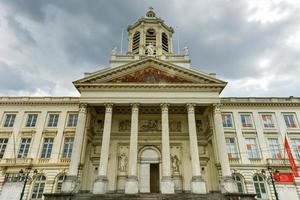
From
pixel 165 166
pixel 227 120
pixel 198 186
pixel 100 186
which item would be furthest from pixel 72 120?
pixel 227 120

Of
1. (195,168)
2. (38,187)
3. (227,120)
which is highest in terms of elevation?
(227,120)

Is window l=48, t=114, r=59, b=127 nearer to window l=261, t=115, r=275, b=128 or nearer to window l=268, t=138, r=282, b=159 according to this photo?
window l=261, t=115, r=275, b=128

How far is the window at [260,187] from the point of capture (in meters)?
24.5

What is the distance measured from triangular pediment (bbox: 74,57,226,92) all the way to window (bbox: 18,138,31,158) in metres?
11.0

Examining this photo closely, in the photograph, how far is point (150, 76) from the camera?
84.4 ft

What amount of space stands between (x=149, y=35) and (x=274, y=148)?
1058 inches

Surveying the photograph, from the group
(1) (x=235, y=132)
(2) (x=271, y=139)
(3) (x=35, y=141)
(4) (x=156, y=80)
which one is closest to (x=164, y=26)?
(4) (x=156, y=80)

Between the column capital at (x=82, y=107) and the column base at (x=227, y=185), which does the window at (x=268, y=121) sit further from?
the column capital at (x=82, y=107)

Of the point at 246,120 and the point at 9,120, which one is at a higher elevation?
the point at 246,120

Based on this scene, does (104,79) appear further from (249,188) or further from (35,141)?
(249,188)

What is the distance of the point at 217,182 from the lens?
79.0ft

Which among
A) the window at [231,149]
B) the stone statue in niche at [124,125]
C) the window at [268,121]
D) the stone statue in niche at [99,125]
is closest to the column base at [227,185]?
the window at [231,149]

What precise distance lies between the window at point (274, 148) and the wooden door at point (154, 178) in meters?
14.8

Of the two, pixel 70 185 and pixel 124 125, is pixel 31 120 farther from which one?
pixel 70 185
